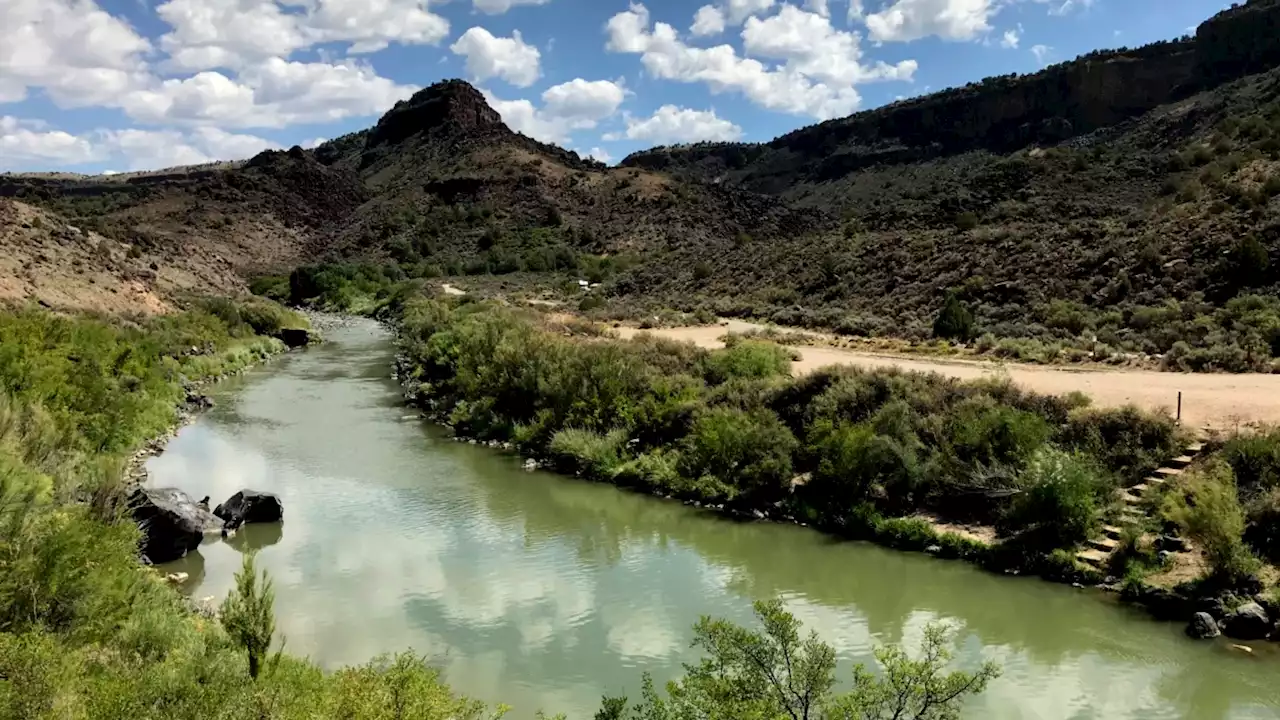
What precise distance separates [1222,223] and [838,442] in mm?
19206

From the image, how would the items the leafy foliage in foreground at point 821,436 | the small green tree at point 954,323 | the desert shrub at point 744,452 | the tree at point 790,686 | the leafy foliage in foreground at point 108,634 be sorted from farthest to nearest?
1. the small green tree at point 954,323
2. the desert shrub at point 744,452
3. the leafy foliage in foreground at point 821,436
4. the tree at point 790,686
5. the leafy foliage in foreground at point 108,634

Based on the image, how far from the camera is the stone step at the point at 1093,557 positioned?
46.7ft

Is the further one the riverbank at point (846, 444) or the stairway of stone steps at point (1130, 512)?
the riverbank at point (846, 444)

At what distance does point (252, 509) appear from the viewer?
17453mm

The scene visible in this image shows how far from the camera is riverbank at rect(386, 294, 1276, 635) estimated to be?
597 inches

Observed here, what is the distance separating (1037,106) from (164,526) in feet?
389

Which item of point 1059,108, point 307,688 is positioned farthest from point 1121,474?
point 1059,108

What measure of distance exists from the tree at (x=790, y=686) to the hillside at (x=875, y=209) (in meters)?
16.9

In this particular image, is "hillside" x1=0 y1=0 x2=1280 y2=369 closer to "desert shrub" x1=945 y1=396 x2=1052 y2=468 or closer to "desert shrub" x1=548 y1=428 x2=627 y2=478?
"desert shrub" x1=945 y1=396 x2=1052 y2=468

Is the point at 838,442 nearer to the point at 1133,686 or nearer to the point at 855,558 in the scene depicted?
the point at 855,558

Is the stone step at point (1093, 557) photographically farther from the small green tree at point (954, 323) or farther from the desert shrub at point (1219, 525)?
the small green tree at point (954, 323)

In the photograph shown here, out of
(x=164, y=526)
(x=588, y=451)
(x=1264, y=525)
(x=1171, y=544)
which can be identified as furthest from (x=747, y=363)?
(x=164, y=526)

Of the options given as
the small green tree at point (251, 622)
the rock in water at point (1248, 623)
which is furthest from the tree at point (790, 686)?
the rock in water at point (1248, 623)

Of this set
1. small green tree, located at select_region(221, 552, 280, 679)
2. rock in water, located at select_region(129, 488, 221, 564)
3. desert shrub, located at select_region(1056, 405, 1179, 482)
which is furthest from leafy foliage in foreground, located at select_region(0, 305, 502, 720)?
desert shrub, located at select_region(1056, 405, 1179, 482)
